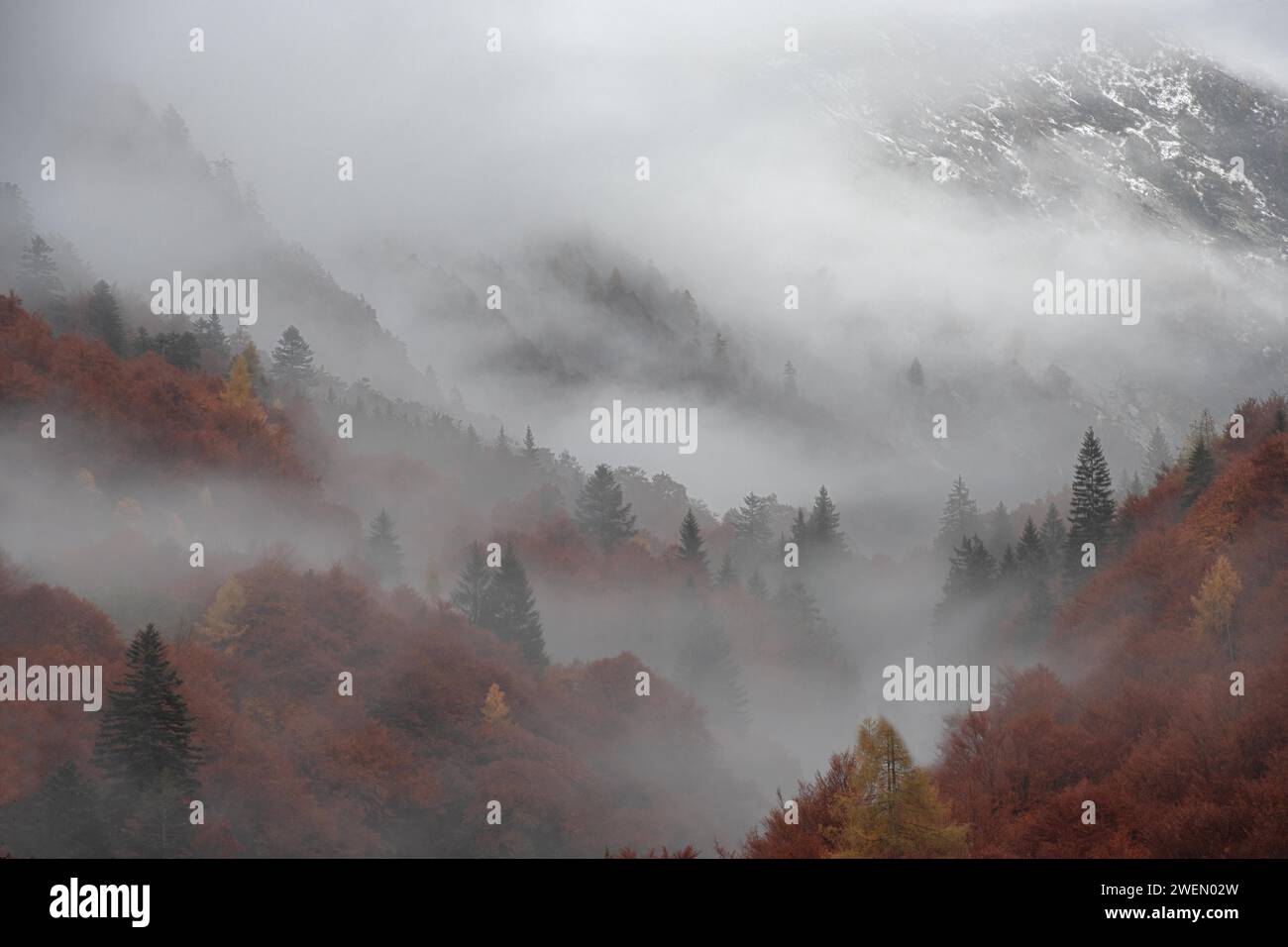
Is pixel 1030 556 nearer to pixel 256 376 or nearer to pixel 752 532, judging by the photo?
pixel 752 532

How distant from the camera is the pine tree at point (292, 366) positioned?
15450 centimetres

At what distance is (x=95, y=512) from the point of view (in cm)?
8419

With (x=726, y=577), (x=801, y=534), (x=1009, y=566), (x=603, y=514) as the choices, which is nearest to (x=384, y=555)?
(x=603, y=514)

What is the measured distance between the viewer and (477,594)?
101 meters

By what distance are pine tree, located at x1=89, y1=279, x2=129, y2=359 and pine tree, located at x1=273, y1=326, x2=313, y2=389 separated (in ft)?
120

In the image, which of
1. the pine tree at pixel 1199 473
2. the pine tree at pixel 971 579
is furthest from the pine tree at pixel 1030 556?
the pine tree at pixel 1199 473

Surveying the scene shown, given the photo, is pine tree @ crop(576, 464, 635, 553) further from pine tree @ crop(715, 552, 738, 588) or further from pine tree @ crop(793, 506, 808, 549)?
pine tree @ crop(793, 506, 808, 549)

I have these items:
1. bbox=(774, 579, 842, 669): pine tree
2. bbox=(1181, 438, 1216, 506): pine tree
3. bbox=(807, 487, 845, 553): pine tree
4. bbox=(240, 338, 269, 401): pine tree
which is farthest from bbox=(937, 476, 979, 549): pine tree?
bbox=(240, 338, 269, 401): pine tree

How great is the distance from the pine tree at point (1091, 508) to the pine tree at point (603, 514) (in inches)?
2086

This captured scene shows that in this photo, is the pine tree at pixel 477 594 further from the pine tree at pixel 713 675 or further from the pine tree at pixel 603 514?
the pine tree at pixel 603 514
